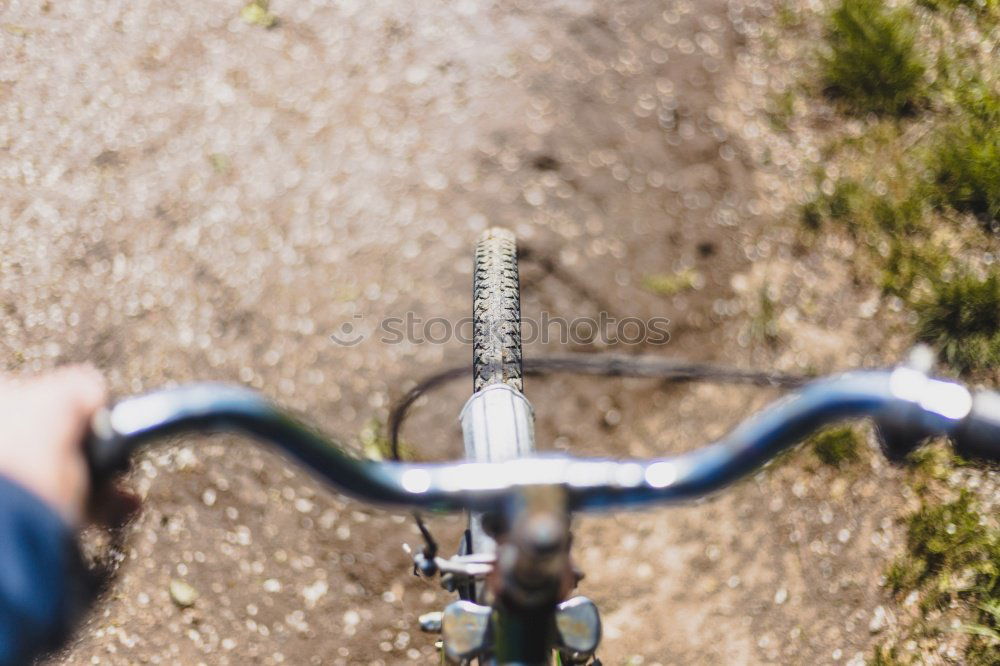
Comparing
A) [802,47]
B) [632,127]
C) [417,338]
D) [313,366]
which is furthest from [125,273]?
[802,47]

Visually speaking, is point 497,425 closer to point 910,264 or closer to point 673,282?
point 673,282

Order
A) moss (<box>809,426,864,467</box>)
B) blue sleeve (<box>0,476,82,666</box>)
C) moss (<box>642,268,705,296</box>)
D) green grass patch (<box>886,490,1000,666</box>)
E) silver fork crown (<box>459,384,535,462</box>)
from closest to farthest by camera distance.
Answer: blue sleeve (<box>0,476,82,666</box>), silver fork crown (<box>459,384,535,462</box>), green grass patch (<box>886,490,1000,666</box>), moss (<box>809,426,864,467</box>), moss (<box>642,268,705,296</box>)

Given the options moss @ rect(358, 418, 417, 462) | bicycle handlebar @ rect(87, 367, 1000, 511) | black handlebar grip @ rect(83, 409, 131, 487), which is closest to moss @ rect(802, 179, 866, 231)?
moss @ rect(358, 418, 417, 462)

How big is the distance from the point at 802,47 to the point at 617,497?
336 cm

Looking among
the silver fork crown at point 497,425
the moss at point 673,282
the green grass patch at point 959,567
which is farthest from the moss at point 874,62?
the silver fork crown at point 497,425

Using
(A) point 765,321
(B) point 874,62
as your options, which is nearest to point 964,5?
(B) point 874,62

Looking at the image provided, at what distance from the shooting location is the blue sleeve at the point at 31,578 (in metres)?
0.91

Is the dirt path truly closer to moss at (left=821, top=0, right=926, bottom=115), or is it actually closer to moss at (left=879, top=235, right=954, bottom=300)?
moss at (left=879, top=235, right=954, bottom=300)

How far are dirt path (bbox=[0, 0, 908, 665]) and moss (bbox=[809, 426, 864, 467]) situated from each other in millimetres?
84

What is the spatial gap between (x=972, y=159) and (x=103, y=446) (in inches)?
134

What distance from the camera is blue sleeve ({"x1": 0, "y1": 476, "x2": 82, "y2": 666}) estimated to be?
35.8 inches

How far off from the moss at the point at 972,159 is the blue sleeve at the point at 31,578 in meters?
3.44

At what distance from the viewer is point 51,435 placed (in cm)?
103

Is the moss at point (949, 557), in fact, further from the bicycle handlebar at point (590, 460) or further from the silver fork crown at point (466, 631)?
the silver fork crown at point (466, 631)
